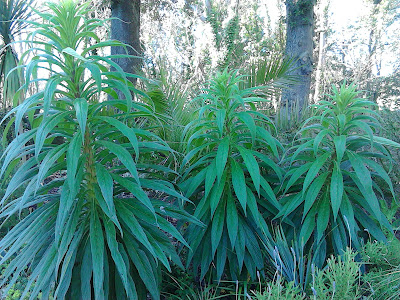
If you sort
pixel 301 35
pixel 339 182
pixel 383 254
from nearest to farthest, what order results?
pixel 383 254, pixel 339 182, pixel 301 35

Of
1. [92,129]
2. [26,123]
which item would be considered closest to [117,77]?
[92,129]

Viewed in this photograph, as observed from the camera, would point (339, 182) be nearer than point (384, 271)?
No

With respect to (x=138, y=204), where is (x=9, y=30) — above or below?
above

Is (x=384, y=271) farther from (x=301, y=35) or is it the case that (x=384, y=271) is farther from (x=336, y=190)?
(x=301, y=35)

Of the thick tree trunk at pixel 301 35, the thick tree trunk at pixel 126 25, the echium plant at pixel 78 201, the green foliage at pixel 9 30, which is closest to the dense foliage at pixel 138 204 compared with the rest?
the echium plant at pixel 78 201

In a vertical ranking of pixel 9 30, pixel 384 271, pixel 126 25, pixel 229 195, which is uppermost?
pixel 126 25

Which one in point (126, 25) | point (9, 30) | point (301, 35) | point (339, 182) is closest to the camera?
point (339, 182)

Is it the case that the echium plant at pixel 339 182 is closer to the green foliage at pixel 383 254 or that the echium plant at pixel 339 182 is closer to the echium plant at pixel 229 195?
the green foliage at pixel 383 254

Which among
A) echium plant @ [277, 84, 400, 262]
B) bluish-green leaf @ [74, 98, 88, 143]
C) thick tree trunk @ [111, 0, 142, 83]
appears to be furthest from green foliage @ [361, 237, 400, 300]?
thick tree trunk @ [111, 0, 142, 83]

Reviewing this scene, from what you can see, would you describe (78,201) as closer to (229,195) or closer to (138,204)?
(138,204)

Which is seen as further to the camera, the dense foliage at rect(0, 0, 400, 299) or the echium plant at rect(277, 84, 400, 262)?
the echium plant at rect(277, 84, 400, 262)

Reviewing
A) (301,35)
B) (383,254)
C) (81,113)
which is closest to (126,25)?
(301,35)

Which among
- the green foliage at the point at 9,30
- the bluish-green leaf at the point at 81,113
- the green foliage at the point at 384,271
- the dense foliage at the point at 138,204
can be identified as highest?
the green foliage at the point at 9,30

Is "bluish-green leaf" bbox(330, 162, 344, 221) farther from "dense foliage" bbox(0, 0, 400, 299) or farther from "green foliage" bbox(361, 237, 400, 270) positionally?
"green foliage" bbox(361, 237, 400, 270)
